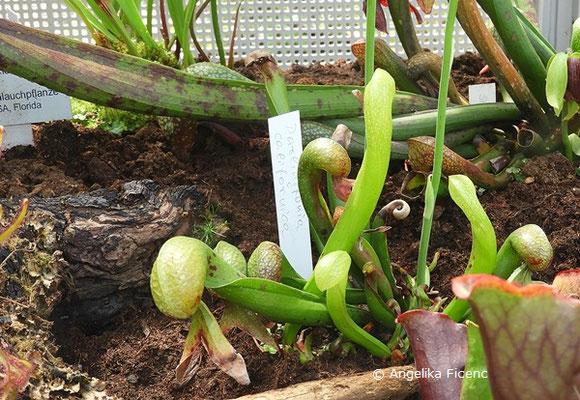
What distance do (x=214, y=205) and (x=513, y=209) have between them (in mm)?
572

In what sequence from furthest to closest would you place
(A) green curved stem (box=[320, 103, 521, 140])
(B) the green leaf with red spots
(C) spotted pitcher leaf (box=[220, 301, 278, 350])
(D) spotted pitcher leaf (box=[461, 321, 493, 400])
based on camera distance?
(A) green curved stem (box=[320, 103, 521, 140]) < (C) spotted pitcher leaf (box=[220, 301, 278, 350]) < (D) spotted pitcher leaf (box=[461, 321, 493, 400]) < (B) the green leaf with red spots

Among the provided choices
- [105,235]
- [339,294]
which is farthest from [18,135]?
[339,294]

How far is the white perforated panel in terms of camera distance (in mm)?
1897

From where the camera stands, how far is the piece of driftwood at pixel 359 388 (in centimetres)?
84

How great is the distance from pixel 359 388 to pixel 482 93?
968 mm

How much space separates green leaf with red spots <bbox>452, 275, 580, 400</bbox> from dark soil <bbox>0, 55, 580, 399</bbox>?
0.47m

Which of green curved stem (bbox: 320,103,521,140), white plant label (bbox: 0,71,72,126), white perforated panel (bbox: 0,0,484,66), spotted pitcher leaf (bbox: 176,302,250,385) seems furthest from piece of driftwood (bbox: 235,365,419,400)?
white perforated panel (bbox: 0,0,484,66)

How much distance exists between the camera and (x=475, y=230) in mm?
886

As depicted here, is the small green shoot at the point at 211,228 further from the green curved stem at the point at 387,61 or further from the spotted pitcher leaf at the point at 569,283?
the spotted pitcher leaf at the point at 569,283

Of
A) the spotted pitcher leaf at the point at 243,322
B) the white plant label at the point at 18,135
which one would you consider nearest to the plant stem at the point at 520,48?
the spotted pitcher leaf at the point at 243,322

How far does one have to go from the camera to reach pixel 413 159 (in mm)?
1241

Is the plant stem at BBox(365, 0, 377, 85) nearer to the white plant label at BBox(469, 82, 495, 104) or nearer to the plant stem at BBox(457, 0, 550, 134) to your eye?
the plant stem at BBox(457, 0, 550, 134)

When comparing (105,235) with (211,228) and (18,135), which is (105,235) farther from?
(18,135)

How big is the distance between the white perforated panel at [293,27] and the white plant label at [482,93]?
1.32 feet
